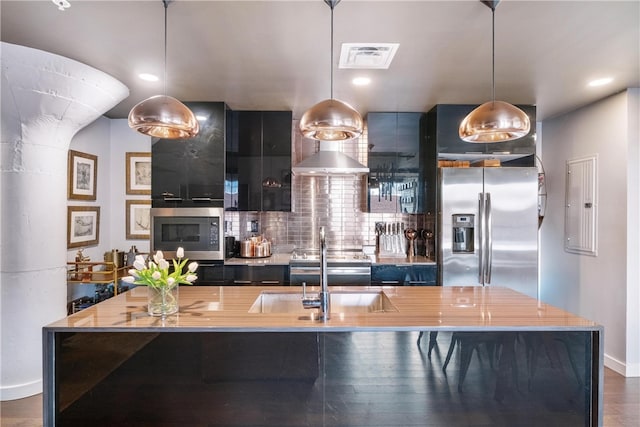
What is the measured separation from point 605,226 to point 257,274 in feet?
11.2

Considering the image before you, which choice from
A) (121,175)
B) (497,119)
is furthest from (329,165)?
(121,175)

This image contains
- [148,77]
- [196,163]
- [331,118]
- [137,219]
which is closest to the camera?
[331,118]

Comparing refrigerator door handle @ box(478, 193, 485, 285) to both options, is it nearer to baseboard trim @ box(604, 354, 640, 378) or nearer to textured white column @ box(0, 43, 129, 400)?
baseboard trim @ box(604, 354, 640, 378)

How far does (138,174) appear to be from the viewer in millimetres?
4461

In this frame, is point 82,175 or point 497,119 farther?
point 82,175

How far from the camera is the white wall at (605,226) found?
330cm

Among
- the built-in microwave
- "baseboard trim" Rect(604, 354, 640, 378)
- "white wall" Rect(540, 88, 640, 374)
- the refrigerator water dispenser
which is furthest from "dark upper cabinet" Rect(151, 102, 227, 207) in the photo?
"baseboard trim" Rect(604, 354, 640, 378)

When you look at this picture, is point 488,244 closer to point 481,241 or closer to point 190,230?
point 481,241

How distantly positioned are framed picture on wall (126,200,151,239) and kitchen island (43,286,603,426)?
2764 mm

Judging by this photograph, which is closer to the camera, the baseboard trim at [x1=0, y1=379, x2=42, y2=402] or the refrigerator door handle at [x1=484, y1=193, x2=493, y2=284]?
the baseboard trim at [x1=0, y1=379, x2=42, y2=402]

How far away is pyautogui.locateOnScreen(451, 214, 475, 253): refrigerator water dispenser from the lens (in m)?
3.70

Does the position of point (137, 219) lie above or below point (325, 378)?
above

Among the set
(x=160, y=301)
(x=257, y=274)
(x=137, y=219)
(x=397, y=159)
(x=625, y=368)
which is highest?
(x=397, y=159)

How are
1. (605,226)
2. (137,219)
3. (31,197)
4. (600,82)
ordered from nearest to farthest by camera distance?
(31,197) < (600,82) < (605,226) < (137,219)
